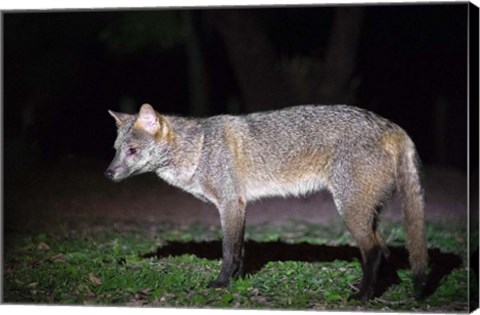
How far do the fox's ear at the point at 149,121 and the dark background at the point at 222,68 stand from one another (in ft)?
4.02

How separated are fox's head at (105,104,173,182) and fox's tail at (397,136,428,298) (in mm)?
2159

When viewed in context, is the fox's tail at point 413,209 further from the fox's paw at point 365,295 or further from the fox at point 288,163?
the fox's paw at point 365,295

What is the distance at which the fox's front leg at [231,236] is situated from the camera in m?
8.02

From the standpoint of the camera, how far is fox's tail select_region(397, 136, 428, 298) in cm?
745

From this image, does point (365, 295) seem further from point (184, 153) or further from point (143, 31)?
point (143, 31)

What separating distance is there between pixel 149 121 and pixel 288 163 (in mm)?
1325

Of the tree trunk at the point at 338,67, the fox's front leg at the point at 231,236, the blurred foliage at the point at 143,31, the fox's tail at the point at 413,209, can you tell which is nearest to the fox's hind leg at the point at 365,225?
the fox's tail at the point at 413,209

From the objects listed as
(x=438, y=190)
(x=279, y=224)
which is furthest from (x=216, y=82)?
(x=438, y=190)

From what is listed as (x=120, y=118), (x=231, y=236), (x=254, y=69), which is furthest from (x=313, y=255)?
(x=254, y=69)

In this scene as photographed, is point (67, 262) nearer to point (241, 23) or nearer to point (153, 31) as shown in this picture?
point (153, 31)

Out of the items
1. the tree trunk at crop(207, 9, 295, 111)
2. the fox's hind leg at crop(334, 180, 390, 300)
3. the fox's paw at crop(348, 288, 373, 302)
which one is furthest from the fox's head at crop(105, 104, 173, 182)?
the tree trunk at crop(207, 9, 295, 111)

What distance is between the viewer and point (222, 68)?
12633 mm

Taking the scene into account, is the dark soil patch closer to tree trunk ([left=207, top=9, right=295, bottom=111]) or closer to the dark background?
the dark background

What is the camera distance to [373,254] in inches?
296
